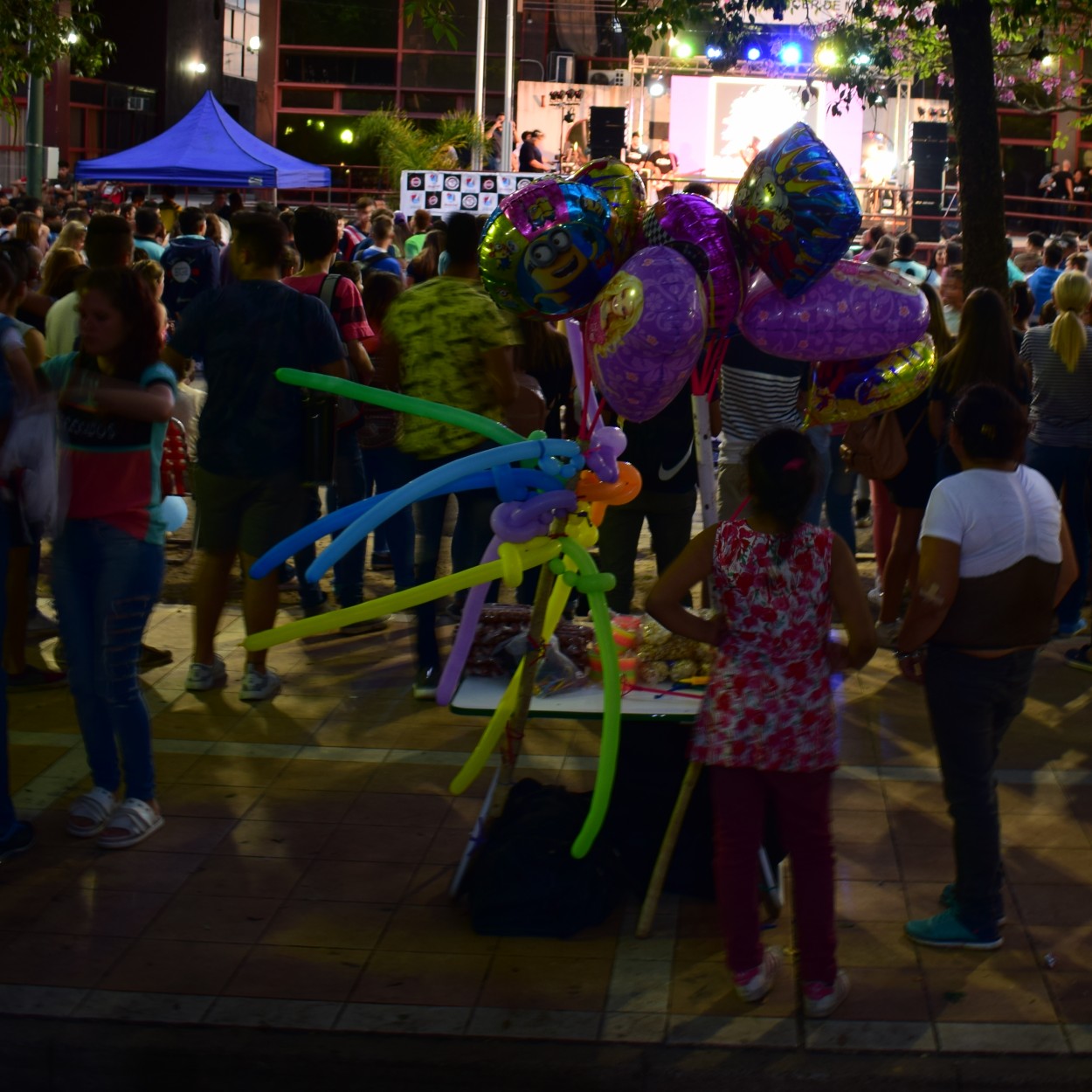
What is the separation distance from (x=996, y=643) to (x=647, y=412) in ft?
3.88

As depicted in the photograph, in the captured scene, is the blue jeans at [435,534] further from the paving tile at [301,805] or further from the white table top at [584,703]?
the white table top at [584,703]

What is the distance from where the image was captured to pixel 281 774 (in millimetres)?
5883

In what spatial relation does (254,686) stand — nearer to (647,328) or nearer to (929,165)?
(647,328)

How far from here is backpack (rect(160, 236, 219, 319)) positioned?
10.9m

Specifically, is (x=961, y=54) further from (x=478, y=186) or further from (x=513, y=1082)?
(x=478, y=186)

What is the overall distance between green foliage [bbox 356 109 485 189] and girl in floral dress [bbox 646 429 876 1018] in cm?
2527

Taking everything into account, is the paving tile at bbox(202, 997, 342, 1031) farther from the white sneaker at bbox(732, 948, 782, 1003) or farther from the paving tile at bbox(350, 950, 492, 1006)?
the white sneaker at bbox(732, 948, 782, 1003)

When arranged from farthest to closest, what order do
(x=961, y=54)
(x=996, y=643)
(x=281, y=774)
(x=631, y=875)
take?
1. (x=961, y=54)
2. (x=281, y=774)
3. (x=631, y=875)
4. (x=996, y=643)

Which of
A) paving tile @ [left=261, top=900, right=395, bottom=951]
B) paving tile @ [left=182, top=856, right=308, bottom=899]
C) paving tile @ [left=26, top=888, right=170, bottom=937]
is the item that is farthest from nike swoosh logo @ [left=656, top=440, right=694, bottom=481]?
paving tile @ [left=26, top=888, right=170, bottom=937]

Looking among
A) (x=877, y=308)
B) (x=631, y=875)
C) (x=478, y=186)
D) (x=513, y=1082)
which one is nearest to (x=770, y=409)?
(x=877, y=308)

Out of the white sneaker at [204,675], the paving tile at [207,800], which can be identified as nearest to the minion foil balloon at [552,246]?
the paving tile at [207,800]

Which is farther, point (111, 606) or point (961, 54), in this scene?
point (961, 54)

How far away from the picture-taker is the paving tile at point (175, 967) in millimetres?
4250

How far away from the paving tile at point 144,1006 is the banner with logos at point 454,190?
15515 millimetres
